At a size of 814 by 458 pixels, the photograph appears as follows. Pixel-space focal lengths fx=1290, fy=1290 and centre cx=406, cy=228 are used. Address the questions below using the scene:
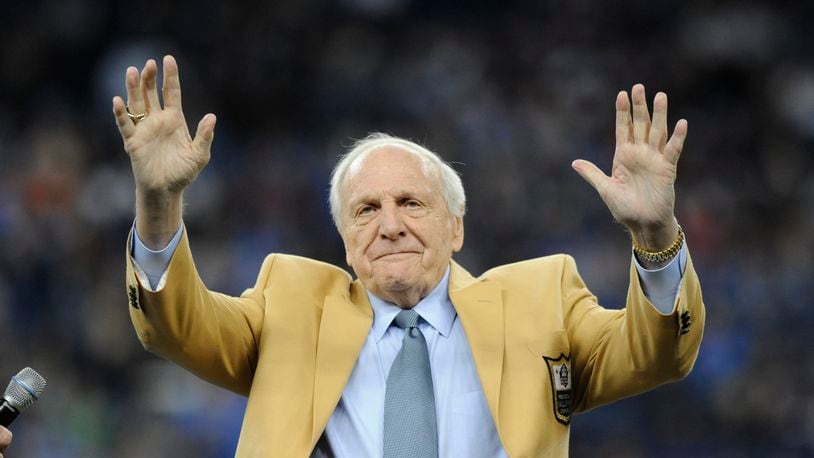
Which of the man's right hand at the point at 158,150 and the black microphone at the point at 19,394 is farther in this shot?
the man's right hand at the point at 158,150

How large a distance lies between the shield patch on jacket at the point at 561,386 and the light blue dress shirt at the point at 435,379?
8.4 inches

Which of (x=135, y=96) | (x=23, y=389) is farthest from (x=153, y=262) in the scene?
(x=23, y=389)

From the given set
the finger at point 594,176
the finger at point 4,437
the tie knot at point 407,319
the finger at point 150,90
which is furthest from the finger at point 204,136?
the finger at point 594,176

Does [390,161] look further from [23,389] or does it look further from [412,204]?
[23,389]

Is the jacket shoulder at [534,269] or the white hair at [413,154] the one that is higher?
the white hair at [413,154]

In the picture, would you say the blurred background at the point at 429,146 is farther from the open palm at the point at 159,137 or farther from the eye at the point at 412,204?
the open palm at the point at 159,137

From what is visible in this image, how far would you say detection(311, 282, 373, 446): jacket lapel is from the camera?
384 centimetres

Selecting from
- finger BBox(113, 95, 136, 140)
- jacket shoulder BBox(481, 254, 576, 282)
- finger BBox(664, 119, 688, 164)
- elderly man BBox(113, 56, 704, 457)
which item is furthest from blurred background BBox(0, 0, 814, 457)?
finger BBox(113, 95, 136, 140)

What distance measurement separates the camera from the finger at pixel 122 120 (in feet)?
11.5

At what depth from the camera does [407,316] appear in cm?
407

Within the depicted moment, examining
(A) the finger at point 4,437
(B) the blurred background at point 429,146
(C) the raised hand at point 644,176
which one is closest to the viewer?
(A) the finger at point 4,437

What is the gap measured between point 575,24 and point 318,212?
10.5ft

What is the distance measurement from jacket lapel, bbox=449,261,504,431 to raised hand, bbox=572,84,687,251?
57 centimetres

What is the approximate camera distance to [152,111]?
144 inches
